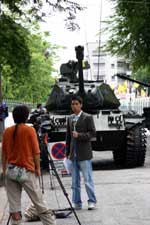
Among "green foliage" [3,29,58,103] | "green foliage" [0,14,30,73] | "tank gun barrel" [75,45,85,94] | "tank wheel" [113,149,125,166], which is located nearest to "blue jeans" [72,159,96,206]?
"green foliage" [0,14,30,73]

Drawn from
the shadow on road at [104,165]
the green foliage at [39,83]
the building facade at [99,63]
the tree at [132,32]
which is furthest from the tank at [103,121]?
the green foliage at [39,83]

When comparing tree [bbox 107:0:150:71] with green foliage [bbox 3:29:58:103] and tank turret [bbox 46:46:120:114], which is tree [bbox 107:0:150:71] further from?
green foliage [bbox 3:29:58:103]

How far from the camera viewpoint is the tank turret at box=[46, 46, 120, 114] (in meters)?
17.9

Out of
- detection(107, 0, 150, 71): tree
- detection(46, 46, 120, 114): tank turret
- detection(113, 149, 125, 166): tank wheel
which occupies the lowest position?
detection(113, 149, 125, 166): tank wheel

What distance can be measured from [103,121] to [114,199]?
6.21 metres

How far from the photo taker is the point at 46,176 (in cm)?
1619

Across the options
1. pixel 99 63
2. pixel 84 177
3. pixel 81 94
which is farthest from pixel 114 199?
pixel 99 63

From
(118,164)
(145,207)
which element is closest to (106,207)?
(145,207)

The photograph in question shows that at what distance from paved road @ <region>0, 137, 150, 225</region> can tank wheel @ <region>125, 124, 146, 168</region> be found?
923mm

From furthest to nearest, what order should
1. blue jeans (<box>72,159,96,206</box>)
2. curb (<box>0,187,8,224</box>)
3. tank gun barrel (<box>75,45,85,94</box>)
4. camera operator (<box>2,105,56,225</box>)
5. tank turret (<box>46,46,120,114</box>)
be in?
tank turret (<box>46,46,120,114</box>) → tank gun barrel (<box>75,45,85,94</box>) → curb (<box>0,187,8,224</box>) → blue jeans (<box>72,159,96,206</box>) → camera operator (<box>2,105,56,225</box>)

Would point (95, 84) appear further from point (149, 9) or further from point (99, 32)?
point (99, 32)

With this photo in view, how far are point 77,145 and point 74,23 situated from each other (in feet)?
12.4

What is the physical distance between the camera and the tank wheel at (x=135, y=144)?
57.7 ft

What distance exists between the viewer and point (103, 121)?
1739cm
